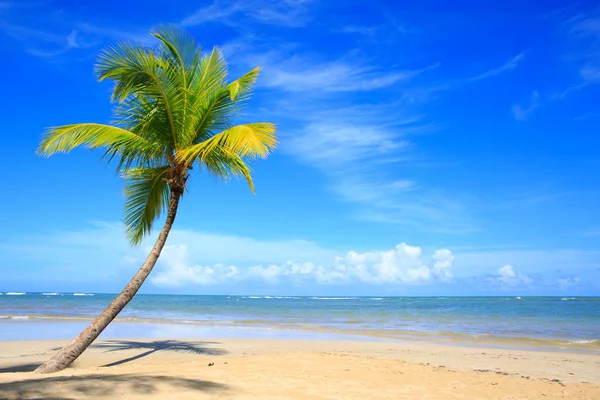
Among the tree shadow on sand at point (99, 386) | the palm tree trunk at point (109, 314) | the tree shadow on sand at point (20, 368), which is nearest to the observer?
the tree shadow on sand at point (99, 386)

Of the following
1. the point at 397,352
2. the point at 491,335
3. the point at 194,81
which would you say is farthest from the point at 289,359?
the point at 491,335

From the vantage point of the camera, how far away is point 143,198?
1155 cm

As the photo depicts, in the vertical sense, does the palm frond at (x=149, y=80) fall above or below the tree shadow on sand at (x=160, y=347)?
above

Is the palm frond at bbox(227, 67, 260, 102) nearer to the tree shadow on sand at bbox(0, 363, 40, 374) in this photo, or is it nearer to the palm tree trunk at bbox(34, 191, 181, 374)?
the palm tree trunk at bbox(34, 191, 181, 374)

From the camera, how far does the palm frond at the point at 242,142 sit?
9758 millimetres

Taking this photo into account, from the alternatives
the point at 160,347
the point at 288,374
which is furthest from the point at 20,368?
the point at 288,374

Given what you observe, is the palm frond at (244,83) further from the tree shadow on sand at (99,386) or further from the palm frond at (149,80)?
the tree shadow on sand at (99,386)

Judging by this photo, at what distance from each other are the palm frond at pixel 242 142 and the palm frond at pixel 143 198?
1.33 meters

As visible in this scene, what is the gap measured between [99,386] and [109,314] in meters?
3.19

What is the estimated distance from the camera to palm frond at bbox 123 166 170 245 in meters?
11.2

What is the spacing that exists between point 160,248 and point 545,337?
16872 millimetres

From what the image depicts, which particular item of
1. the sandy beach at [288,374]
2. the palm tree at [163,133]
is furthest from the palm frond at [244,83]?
the sandy beach at [288,374]

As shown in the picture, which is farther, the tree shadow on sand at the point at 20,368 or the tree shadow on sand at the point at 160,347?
the tree shadow on sand at the point at 160,347

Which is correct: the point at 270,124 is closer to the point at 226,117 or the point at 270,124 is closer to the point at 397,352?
the point at 226,117
